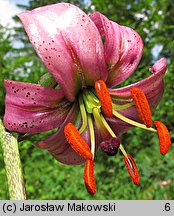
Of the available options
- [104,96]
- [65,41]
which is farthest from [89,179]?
[65,41]

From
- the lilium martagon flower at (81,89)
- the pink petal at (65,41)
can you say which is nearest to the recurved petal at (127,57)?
the lilium martagon flower at (81,89)

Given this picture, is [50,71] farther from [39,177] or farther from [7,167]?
[39,177]

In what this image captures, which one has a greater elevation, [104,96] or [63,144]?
[104,96]

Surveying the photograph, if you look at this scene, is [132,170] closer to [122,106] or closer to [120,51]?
[122,106]

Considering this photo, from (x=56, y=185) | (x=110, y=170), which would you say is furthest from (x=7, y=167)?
(x=110, y=170)

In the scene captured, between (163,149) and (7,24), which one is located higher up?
(163,149)

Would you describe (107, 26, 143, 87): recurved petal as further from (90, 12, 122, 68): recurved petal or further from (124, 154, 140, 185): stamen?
(124, 154, 140, 185): stamen

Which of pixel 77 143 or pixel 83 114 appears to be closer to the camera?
pixel 77 143
